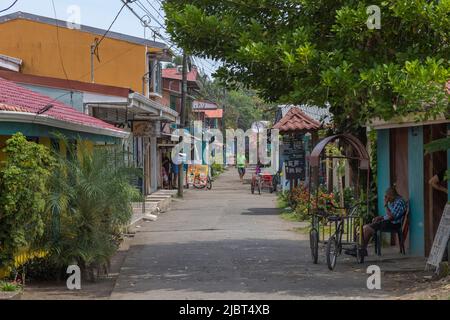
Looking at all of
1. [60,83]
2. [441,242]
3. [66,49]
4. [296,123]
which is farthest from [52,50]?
[441,242]

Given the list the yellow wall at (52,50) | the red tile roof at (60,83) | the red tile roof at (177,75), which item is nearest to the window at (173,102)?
the red tile roof at (177,75)

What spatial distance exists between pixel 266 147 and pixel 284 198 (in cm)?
2620

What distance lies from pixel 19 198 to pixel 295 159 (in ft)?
57.2

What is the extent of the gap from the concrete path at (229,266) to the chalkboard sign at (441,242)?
1116 mm

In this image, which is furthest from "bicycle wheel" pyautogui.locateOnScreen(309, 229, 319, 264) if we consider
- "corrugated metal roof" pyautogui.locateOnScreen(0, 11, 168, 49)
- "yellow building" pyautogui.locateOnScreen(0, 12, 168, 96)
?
"corrugated metal roof" pyautogui.locateOnScreen(0, 11, 168, 49)

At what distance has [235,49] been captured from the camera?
41.3 ft

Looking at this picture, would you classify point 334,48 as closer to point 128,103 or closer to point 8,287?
point 8,287

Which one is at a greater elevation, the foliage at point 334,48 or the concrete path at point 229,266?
the foliage at point 334,48

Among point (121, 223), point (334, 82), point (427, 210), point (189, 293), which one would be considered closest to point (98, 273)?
point (121, 223)

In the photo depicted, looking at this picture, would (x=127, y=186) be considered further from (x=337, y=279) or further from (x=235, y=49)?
(x=337, y=279)

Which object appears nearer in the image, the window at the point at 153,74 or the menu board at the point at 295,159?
the menu board at the point at 295,159

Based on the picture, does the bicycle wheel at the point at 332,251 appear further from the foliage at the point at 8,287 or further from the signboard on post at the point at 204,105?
the signboard on post at the point at 204,105

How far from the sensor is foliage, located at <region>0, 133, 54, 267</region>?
10.3 m

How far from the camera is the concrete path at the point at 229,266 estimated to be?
10.6 meters
